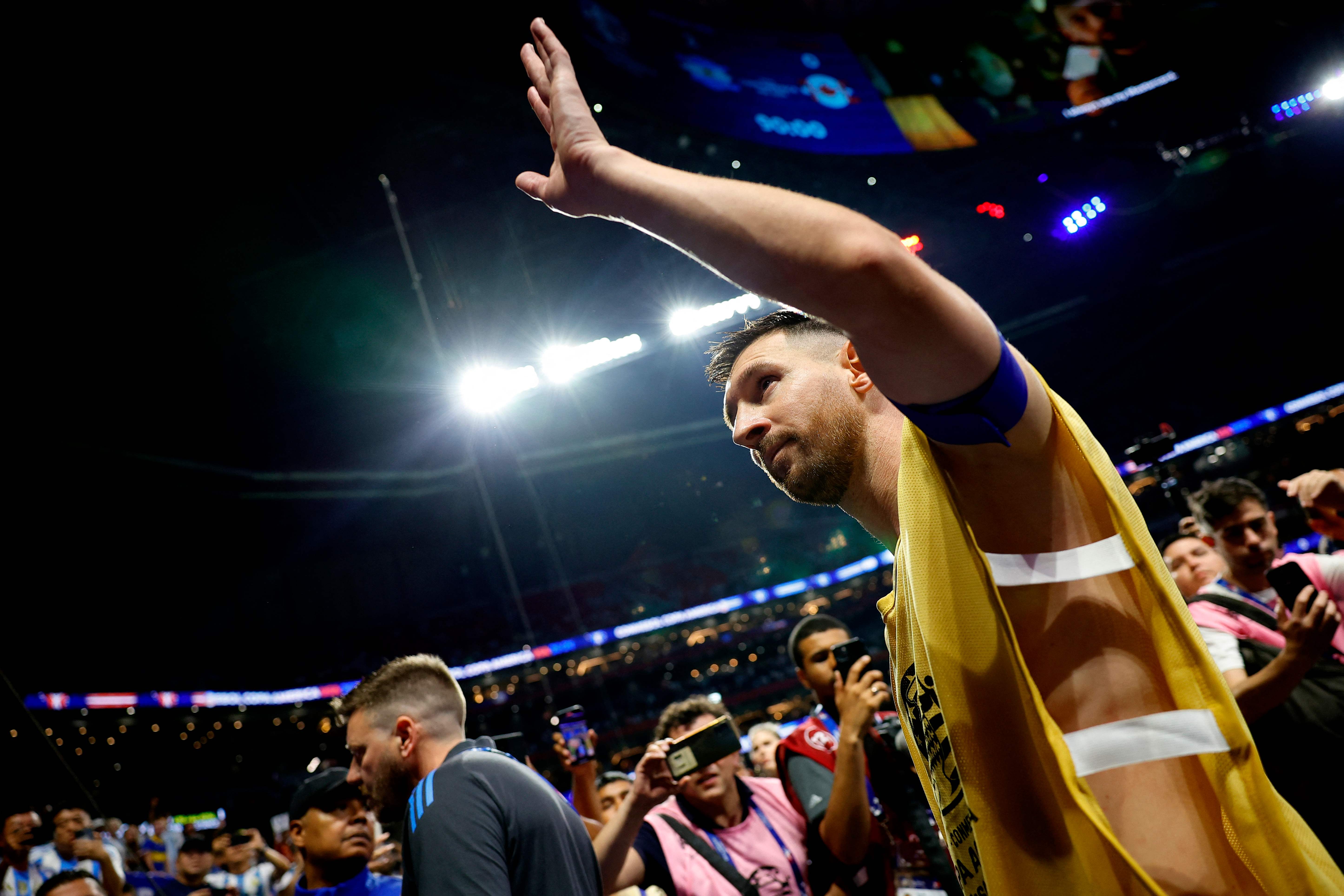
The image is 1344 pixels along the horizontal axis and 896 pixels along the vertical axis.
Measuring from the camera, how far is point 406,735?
252cm

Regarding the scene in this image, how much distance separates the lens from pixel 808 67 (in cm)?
665

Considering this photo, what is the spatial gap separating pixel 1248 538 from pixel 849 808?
230 cm

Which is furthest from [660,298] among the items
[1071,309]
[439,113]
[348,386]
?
[1071,309]

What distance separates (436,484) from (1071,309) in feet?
44.9

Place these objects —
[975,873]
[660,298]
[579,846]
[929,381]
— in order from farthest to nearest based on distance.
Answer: [660,298]
[579,846]
[975,873]
[929,381]

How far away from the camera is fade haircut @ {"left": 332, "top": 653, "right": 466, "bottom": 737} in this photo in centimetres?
256

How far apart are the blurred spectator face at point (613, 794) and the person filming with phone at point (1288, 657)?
3.50 meters

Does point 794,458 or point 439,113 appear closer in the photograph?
point 794,458

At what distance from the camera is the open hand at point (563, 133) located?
3.20 ft

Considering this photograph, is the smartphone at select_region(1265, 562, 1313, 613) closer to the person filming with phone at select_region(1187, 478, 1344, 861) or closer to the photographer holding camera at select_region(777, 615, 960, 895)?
the person filming with phone at select_region(1187, 478, 1344, 861)

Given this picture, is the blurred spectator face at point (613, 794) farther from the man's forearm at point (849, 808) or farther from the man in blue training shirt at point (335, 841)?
the man's forearm at point (849, 808)

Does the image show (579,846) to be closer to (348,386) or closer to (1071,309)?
(348,386)

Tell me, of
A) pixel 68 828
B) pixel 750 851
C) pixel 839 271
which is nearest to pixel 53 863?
pixel 68 828

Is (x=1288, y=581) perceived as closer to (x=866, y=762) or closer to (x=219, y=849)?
(x=866, y=762)
